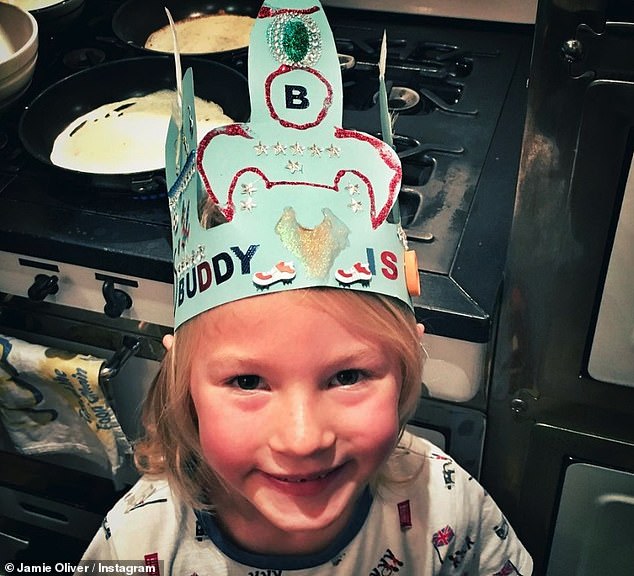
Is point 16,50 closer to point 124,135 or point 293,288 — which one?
point 124,135

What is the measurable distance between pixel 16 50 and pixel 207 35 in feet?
1.08

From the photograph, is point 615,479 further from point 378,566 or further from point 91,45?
point 91,45

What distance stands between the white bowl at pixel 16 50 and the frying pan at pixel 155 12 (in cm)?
17

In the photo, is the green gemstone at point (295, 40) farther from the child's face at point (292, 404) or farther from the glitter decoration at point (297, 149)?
the child's face at point (292, 404)

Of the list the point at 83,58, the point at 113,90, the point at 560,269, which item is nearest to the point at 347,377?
the point at 560,269

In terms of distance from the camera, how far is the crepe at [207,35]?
4.71ft

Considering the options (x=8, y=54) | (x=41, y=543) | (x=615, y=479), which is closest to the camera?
(x=615, y=479)

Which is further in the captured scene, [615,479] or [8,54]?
[8,54]

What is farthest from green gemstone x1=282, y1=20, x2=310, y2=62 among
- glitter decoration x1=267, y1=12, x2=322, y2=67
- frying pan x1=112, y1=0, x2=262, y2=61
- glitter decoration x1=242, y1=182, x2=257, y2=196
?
frying pan x1=112, y1=0, x2=262, y2=61

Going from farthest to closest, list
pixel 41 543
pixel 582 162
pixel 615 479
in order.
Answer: pixel 41 543 < pixel 615 479 < pixel 582 162

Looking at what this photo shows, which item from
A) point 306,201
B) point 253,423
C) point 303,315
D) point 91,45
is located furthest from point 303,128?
point 91,45

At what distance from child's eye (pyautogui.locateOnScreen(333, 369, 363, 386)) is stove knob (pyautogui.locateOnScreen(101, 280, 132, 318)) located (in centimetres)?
46

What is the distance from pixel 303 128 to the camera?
790mm

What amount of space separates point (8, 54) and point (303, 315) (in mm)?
826
